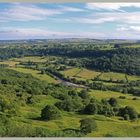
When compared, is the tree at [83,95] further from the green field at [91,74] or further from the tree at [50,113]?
the tree at [50,113]

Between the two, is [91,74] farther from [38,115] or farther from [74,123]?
[38,115]

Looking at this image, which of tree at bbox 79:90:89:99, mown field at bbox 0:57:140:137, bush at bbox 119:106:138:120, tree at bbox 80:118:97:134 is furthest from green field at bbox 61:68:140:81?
tree at bbox 80:118:97:134

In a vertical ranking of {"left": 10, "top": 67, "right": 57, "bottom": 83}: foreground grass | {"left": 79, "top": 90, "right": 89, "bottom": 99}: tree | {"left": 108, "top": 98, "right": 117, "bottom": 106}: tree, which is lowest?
{"left": 108, "top": 98, "right": 117, "bottom": 106}: tree

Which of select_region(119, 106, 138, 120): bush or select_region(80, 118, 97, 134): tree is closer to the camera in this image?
select_region(80, 118, 97, 134): tree

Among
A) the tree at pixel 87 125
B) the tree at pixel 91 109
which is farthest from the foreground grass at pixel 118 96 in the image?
the tree at pixel 87 125

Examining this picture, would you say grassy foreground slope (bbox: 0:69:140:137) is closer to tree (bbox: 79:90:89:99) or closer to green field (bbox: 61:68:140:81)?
tree (bbox: 79:90:89:99)

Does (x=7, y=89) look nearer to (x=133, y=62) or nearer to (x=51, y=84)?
(x=51, y=84)

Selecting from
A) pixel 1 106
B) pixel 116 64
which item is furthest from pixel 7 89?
pixel 116 64
